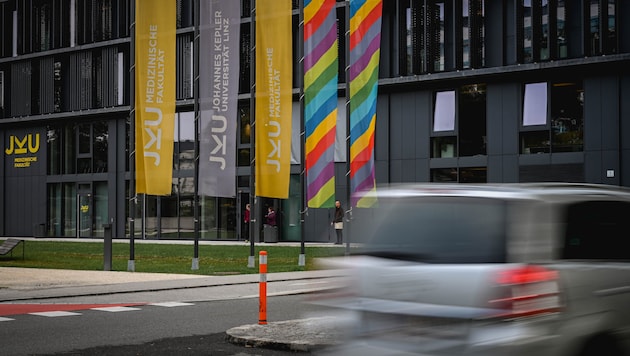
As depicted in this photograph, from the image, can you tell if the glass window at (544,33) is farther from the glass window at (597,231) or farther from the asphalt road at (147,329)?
the glass window at (597,231)

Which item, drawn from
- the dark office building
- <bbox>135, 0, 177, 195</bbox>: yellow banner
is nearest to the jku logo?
the dark office building

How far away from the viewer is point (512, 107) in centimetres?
3606

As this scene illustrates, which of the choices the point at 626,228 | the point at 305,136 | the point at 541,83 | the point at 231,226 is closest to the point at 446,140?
the point at 541,83

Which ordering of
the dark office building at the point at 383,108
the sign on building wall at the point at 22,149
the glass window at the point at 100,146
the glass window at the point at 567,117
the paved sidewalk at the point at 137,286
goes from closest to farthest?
the paved sidewalk at the point at 137,286
the dark office building at the point at 383,108
the glass window at the point at 567,117
the glass window at the point at 100,146
the sign on building wall at the point at 22,149

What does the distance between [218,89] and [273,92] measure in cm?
145

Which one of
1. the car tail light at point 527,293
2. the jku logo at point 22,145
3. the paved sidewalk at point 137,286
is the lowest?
the paved sidewalk at point 137,286

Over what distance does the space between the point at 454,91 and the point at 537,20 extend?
490cm

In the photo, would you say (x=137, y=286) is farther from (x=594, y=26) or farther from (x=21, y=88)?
(x=21, y=88)

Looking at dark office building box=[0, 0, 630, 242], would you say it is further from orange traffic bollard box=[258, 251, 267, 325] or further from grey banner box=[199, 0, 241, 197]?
orange traffic bollard box=[258, 251, 267, 325]

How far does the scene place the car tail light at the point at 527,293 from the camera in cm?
536

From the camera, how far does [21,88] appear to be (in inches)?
2083

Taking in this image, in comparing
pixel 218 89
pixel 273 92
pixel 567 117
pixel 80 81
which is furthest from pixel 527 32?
pixel 80 81

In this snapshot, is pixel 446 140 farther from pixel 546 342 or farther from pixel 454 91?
pixel 546 342

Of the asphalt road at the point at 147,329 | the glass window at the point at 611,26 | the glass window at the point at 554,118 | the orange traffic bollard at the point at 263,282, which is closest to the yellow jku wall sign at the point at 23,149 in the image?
the glass window at the point at 554,118
